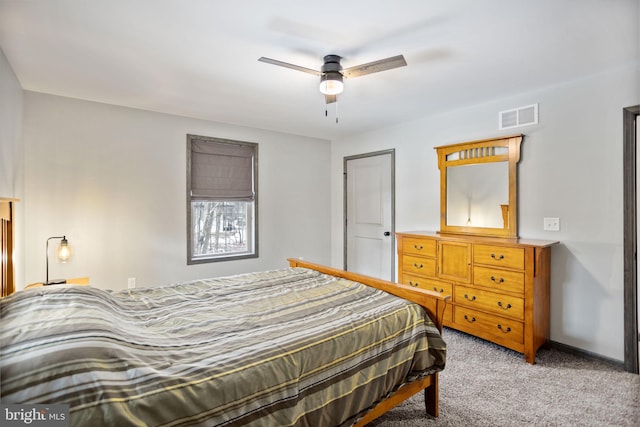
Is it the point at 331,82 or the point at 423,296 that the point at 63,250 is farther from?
the point at 423,296

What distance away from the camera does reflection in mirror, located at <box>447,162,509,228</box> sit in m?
3.32

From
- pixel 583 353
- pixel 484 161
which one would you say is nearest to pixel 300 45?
pixel 484 161

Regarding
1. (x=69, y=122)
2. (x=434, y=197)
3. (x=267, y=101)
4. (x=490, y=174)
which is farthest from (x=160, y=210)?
(x=490, y=174)

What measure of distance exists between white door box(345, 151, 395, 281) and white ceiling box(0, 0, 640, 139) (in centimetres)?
142

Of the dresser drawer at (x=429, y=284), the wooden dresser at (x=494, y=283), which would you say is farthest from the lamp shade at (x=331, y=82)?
the dresser drawer at (x=429, y=284)

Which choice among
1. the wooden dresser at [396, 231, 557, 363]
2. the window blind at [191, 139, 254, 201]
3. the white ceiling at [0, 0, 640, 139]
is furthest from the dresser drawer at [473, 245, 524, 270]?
the window blind at [191, 139, 254, 201]

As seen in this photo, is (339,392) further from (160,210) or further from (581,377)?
(160,210)

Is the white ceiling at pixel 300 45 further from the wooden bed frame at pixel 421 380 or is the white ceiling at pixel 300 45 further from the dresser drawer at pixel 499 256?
the wooden bed frame at pixel 421 380

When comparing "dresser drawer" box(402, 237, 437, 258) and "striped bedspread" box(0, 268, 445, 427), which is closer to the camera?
"striped bedspread" box(0, 268, 445, 427)

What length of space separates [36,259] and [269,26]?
320 cm

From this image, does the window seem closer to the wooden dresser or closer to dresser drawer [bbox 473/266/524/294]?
the wooden dresser

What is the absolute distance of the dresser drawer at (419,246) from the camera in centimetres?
341

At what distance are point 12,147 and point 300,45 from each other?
2526 millimetres

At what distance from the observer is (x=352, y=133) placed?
495 centimetres
